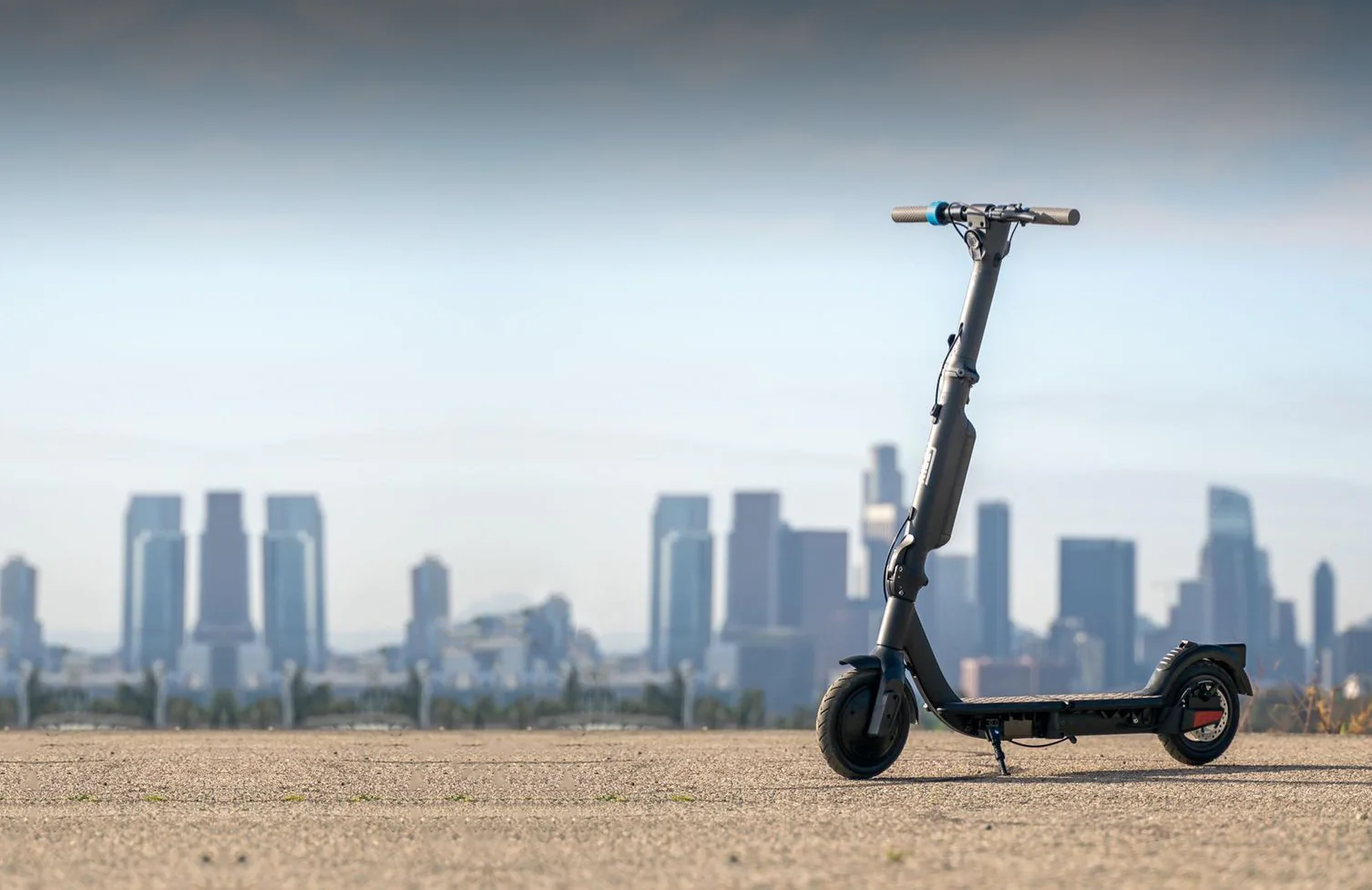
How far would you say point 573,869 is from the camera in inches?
454

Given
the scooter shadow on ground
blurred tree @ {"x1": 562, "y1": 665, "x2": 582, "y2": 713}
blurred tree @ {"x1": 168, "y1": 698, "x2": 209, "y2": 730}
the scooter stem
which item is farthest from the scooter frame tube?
blurred tree @ {"x1": 168, "y1": 698, "x2": 209, "y2": 730}

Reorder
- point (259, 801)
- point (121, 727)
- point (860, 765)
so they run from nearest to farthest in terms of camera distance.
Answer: point (259, 801) → point (860, 765) → point (121, 727)

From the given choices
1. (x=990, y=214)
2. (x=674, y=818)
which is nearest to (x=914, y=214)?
(x=990, y=214)

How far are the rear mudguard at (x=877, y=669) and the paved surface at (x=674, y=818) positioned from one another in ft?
1.90

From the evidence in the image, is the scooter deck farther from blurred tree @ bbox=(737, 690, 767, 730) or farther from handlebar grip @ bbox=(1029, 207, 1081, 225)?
blurred tree @ bbox=(737, 690, 767, 730)

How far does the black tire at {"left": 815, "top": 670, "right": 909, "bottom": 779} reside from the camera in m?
17.0

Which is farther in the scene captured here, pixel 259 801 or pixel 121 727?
pixel 121 727

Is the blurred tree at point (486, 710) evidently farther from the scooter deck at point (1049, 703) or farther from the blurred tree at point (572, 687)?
the scooter deck at point (1049, 703)

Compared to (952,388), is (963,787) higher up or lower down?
lower down

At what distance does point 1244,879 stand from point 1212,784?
5.67 m

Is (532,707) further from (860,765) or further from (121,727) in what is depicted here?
(860,765)

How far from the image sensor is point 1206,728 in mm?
19000

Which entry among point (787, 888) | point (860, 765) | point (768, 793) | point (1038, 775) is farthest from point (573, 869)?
point (1038, 775)

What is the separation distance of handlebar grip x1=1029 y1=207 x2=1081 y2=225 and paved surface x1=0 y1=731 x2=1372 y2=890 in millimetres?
4617
